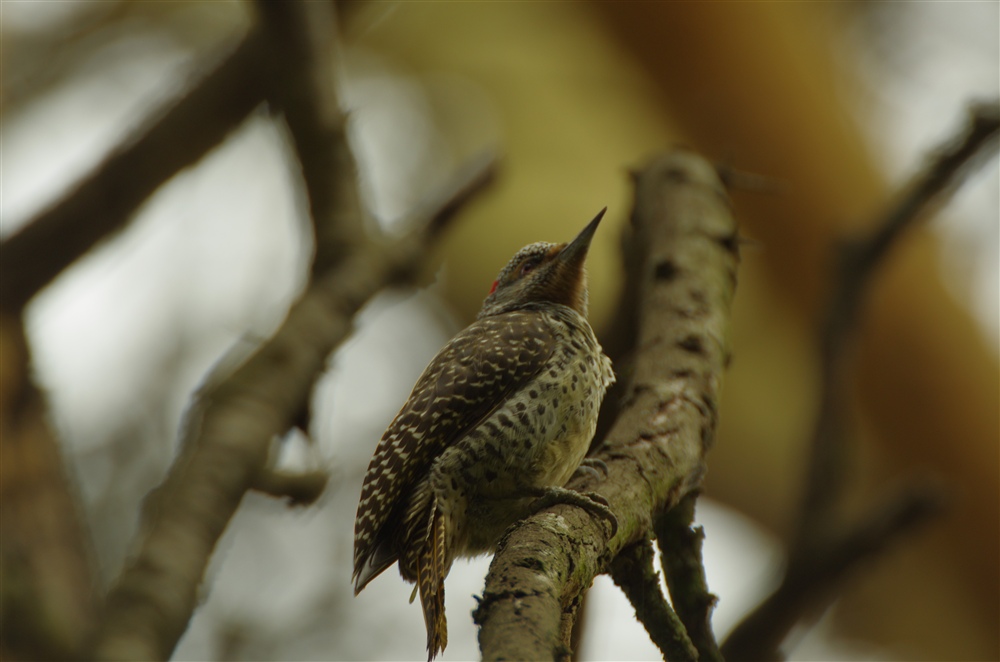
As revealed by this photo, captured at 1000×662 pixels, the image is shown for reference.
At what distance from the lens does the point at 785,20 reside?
10188 mm

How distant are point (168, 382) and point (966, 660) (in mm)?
7945

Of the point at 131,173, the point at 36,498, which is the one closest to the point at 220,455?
the point at 36,498

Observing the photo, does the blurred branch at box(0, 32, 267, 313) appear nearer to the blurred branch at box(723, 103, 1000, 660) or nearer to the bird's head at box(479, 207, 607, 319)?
the bird's head at box(479, 207, 607, 319)

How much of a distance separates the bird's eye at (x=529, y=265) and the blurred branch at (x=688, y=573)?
215cm

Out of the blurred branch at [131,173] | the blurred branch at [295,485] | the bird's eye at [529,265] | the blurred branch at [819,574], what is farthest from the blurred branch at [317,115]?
the blurred branch at [819,574]

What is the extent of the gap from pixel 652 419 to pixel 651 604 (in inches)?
26.2

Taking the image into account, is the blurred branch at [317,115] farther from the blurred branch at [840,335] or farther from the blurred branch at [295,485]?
the blurred branch at [840,335]

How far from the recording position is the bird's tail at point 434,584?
10.1ft

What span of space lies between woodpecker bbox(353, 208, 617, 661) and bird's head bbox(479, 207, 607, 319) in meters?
0.78

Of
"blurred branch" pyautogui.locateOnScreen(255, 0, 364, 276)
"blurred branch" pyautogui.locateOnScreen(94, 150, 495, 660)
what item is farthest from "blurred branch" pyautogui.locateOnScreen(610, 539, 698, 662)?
"blurred branch" pyautogui.locateOnScreen(255, 0, 364, 276)

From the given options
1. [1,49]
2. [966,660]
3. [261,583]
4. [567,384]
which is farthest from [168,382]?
[966,660]

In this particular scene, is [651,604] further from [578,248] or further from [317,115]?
[317,115]

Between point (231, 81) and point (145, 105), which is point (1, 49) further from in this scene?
point (231, 81)

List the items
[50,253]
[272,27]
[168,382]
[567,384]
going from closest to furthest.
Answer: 1. [567,384]
2. [272,27]
3. [50,253]
4. [168,382]
